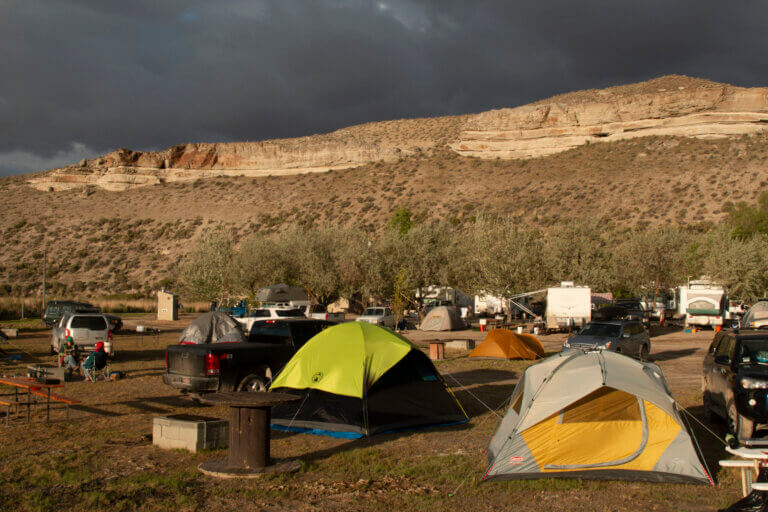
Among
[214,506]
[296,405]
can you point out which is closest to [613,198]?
A: [296,405]

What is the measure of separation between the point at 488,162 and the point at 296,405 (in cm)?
6607

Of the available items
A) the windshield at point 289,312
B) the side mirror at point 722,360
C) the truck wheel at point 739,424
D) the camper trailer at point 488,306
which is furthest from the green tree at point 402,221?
the truck wheel at point 739,424

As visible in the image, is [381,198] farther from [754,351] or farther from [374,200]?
[754,351]

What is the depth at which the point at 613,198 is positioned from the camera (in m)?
57.2

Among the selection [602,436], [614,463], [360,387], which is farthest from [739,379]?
[360,387]

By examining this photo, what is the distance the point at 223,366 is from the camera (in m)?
11.1

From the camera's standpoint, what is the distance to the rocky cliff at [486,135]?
231 feet

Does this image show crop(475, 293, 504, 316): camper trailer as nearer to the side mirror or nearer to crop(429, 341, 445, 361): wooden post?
crop(429, 341, 445, 361): wooden post

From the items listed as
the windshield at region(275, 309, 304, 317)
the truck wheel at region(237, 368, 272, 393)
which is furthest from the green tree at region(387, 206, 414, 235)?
the truck wheel at region(237, 368, 272, 393)

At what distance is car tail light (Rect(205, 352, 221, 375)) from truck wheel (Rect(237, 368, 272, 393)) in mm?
571

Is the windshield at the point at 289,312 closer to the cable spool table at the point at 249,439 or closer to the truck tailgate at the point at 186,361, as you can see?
the truck tailgate at the point at 186,361

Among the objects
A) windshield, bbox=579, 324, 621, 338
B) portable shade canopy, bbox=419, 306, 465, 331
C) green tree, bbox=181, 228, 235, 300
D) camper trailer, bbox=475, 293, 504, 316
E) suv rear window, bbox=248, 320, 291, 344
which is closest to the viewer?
suv rear window, bbox=248, 320, 291, 344

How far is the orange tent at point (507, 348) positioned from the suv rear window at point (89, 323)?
1150 cm

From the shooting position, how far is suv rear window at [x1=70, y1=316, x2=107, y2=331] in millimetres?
18719
